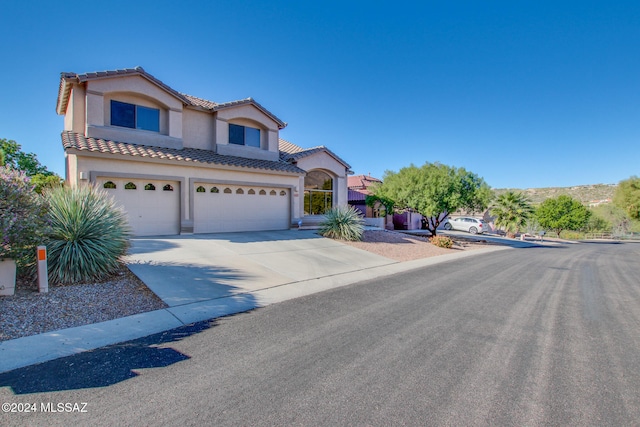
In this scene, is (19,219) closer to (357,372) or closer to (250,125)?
(357,372)

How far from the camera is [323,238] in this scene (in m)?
16.8

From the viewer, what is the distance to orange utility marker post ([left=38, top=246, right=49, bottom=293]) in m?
6.59

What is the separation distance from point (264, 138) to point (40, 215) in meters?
13.5

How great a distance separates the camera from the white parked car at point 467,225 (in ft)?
114

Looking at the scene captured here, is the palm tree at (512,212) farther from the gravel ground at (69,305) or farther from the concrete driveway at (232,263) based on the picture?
the gravel ground at (69,305)

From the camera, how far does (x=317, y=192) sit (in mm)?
21844

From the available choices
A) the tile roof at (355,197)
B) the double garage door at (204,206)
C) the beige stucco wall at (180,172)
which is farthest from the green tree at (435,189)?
the double garage door at (204,206)

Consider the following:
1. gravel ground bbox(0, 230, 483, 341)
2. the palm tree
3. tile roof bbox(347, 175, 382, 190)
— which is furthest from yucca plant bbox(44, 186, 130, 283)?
the palm tree

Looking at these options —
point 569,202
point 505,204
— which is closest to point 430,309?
point 505,204

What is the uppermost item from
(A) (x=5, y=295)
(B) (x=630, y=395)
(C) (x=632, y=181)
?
(C) (x=632, y=181)

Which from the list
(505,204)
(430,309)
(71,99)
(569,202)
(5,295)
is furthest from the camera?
(569,202)

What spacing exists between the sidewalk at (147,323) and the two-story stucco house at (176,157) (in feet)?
27.4

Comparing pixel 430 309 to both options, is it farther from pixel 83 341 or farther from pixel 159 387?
pixel 83 341

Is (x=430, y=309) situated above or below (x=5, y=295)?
below
